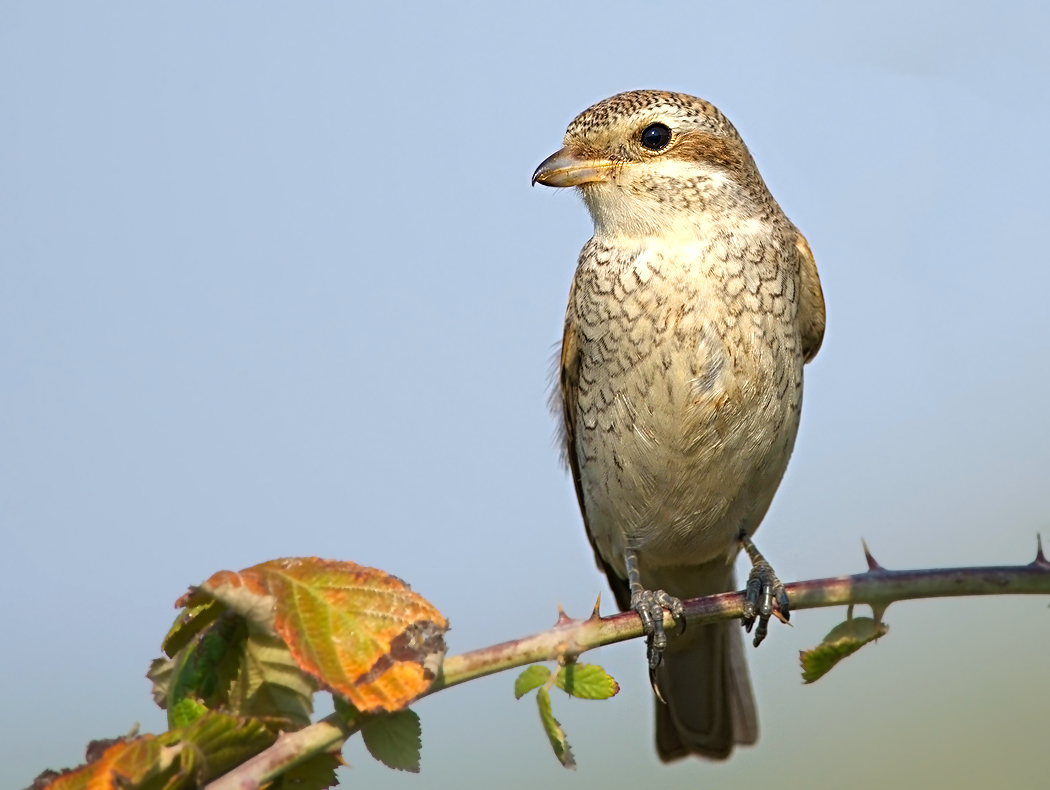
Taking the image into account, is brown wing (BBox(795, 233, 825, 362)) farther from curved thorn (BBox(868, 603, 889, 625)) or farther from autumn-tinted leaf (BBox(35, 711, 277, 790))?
autumn-tinted leaf (BBox(35, 711, 277, 790))

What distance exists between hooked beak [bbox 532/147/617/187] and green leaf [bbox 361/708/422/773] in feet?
7.61

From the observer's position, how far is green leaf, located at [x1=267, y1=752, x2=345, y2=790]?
5.84 ft

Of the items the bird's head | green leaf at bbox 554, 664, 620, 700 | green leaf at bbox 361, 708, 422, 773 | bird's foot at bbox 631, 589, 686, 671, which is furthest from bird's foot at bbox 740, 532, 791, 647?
green leaf at bbox 361, 708, 422, 773

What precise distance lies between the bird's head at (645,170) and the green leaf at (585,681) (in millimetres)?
2131

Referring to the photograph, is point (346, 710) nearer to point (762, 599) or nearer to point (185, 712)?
point (185, 712)

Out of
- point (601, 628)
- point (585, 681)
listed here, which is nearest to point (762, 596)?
point (601, 628)

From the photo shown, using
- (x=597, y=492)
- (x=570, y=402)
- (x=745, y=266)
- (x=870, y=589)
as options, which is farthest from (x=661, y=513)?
(x=870, y=589)

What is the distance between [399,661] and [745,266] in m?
2.31

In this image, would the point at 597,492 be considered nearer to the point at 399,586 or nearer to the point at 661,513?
the point at 661,513

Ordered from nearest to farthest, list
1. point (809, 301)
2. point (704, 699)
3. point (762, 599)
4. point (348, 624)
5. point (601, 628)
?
point (348, 624)
point (601, 628)
point (762, 599)
point (809, 301)
point (704, 699)

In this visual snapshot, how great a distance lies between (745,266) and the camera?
3.74m

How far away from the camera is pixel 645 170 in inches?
151

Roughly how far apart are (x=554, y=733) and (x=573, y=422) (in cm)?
242

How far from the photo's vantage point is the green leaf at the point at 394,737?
182 cm
